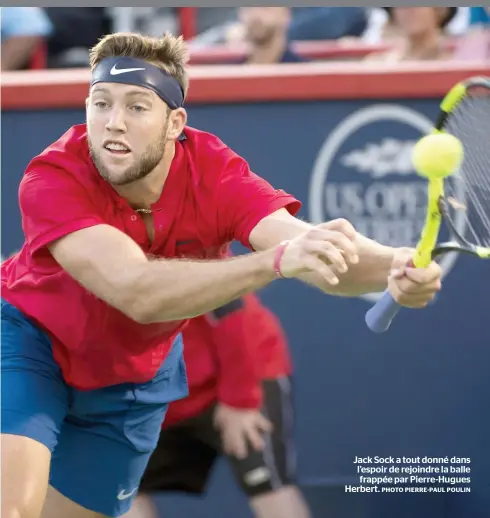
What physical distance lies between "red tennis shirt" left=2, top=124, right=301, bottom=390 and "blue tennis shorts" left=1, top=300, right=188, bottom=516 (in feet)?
0.19

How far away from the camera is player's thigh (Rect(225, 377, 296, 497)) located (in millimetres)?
4527

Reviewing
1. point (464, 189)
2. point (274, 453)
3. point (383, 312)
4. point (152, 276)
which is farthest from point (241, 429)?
point (152, 276)

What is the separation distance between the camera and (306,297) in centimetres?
453

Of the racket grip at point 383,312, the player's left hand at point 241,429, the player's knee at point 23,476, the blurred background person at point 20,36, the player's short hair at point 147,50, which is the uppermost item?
the blurred background person at point 20,36

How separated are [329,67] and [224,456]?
147 cm

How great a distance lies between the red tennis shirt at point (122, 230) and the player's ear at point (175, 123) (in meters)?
0.05

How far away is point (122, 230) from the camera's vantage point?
3.31 metres

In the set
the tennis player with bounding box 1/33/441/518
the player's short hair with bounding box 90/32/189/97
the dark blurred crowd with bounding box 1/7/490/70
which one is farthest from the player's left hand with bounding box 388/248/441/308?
the dark blurred crowd with bounding box 1/7/490/70

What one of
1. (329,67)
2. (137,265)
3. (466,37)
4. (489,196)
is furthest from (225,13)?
(137,265)

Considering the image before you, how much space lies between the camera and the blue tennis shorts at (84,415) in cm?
326

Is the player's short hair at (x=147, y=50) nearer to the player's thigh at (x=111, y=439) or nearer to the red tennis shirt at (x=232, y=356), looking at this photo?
the player's thigh at (x=111, y=439)

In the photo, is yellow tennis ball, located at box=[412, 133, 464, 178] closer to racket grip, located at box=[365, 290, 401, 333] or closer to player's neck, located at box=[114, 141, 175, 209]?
racket grip, located at box=[365, 290, 401, 333]

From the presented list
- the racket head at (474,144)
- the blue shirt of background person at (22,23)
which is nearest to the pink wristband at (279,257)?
the racket head at (474,144)

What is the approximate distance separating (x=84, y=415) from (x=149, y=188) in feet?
2.19
